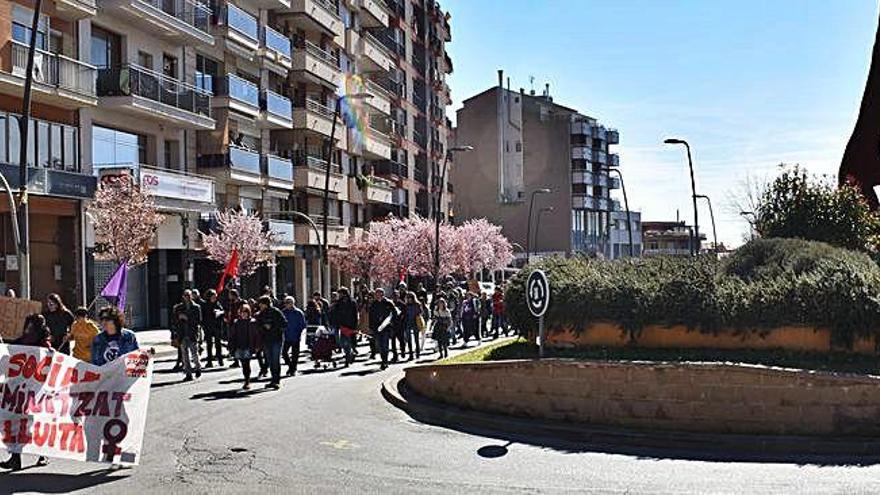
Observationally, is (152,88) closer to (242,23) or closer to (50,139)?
(50,139)

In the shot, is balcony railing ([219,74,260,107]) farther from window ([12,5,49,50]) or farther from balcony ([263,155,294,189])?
window ([12,5,49,50])

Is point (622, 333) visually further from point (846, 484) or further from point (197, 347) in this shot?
point (197, 347)

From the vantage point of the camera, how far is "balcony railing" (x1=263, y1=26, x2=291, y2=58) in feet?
149

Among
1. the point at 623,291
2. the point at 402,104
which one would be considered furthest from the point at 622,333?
the point at 402,104

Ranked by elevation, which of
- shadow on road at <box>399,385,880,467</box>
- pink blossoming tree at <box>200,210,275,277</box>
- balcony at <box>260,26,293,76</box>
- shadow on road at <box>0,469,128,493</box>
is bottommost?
shadow on road at <box>399,385,880,467</box>

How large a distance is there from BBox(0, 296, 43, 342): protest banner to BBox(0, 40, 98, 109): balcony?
10922 mm

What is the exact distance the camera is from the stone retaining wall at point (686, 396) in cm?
1199

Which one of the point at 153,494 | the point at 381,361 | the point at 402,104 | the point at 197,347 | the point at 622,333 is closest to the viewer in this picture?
the point at 153,494

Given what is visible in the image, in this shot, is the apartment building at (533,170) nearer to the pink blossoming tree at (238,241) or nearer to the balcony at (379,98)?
the balcony at (379,98)

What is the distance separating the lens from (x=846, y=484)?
9.69m

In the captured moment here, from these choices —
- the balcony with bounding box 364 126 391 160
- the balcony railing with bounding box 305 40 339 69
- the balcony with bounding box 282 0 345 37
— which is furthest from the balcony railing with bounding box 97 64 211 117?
the balcony with bounding box 364 126 391 160

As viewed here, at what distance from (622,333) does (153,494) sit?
7.87 m

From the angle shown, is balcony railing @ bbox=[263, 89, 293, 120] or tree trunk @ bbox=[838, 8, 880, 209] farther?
balcony railing @ bbox=[263, 89, 293, 120]

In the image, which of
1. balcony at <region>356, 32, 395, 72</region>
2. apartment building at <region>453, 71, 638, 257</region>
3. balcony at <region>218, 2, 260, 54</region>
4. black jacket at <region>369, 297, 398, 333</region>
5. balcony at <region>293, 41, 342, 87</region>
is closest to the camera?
black jacket at <region>369, 297, 398, 333</region>
